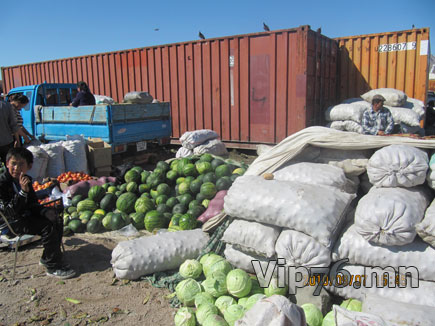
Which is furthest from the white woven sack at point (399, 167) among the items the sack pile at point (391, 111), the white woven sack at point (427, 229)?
the sack pile at point (391, 111)

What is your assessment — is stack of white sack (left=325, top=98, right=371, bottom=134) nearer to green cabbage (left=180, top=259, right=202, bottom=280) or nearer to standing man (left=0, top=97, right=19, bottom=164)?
green cabbage (left=180, top=259, right=202, bottom=280)

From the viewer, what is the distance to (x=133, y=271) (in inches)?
146

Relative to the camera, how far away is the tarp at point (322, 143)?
3.55 m

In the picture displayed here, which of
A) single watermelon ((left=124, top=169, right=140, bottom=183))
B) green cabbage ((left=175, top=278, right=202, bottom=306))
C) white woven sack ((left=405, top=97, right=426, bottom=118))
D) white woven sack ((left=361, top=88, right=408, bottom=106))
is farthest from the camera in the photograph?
white woven sack ((left=405, top=97, right=426, bottom=118))

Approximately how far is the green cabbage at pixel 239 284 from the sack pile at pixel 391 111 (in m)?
5.89

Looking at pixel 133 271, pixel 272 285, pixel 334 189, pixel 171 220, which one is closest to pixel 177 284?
pixel 133 271

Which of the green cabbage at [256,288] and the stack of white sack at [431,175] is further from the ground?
the stack of white sack at [431,175]

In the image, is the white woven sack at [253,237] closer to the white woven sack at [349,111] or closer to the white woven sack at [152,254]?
the white woven sack at [152,254]

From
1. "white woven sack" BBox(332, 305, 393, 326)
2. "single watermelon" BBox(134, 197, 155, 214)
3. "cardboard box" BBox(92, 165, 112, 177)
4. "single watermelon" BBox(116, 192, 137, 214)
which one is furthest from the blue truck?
"white woven sack" BBox(332, 305, 393, 326)

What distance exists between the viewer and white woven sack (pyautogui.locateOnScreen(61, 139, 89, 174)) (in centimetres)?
747

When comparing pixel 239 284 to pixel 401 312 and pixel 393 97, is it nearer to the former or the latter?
pixel 401 312

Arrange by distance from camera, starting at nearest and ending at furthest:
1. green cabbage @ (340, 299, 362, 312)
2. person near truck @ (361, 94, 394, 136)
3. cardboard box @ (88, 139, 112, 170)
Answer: green cabbage @ (340, 299, 362, 312) → person near truck @ (361, 94, 394, 136) → cardboard box @ (88, 139, 112, 170)

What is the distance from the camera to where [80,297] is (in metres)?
3.54

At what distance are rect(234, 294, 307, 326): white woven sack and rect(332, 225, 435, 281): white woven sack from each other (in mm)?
958
